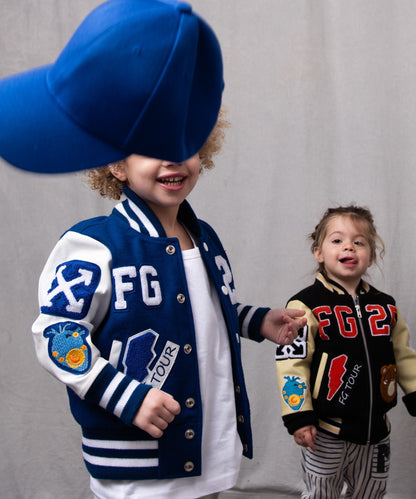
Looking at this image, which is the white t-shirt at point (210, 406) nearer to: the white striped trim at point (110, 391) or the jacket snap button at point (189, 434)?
the jacket snap button at point (189, 434)

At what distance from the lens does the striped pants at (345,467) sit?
4.83 ft

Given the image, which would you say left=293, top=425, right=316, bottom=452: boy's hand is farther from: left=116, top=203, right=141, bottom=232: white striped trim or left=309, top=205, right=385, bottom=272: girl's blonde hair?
left=116, top=203, right=141, bottom=232: white striped trim

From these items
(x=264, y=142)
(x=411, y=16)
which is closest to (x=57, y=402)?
(x=264, y=142)

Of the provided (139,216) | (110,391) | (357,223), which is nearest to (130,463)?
(110,391)

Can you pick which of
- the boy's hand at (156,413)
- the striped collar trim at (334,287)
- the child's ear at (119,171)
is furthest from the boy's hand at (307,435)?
the child's ear at (119,171)

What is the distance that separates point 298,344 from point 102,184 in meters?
0.60

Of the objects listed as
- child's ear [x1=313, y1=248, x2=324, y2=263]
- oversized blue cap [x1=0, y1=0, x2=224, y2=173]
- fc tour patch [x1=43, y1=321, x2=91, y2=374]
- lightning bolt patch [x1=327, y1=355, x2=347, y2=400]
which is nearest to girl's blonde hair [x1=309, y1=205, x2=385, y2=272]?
child's ear [x1=313, y1=248, x2=324, y2=263]

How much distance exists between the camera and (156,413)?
2.92ft

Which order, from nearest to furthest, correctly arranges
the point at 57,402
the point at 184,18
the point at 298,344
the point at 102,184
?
the point at 184,18 → the point at 102,184 → the point at 298,344 → the point at 57,402

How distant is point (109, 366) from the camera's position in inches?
36.2

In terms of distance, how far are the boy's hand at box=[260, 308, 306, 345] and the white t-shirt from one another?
130 mm

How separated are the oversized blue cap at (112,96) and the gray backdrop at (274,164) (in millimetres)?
1237

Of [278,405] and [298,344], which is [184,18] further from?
[278,405]

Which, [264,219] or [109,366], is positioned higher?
[264,219]
